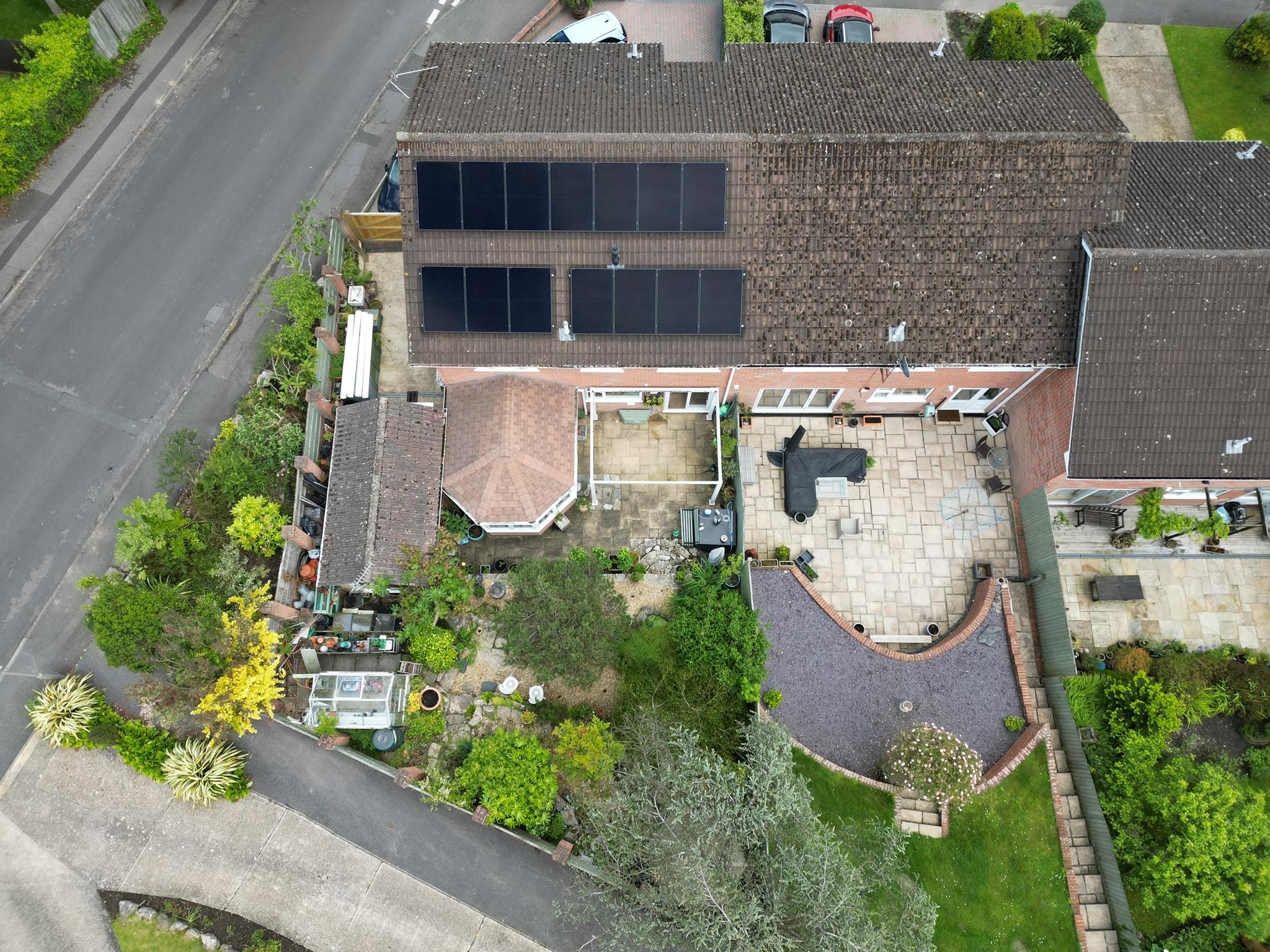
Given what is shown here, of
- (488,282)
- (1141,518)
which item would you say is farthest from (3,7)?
(1141,518)

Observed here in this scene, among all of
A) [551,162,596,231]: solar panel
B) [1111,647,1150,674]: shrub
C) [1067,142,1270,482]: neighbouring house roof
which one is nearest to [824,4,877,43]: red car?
[1067,142,1270,482]: neighbouring house roof

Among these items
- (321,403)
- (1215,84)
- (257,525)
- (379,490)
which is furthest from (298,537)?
(1215,84)

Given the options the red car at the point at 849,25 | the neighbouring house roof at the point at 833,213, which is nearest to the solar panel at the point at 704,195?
the neighbouring house roof at the point at 833,213

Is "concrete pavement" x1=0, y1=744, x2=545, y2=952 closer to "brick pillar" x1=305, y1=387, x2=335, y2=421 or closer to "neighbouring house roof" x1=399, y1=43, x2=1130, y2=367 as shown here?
"brick pillar" x1=305, y1=387, x2=335, y2=421

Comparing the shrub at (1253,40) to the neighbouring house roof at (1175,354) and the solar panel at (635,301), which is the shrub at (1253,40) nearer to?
the neighbouring house roof at (1175,354)

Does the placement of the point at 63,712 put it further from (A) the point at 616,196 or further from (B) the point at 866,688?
(B) the point at 866,688
